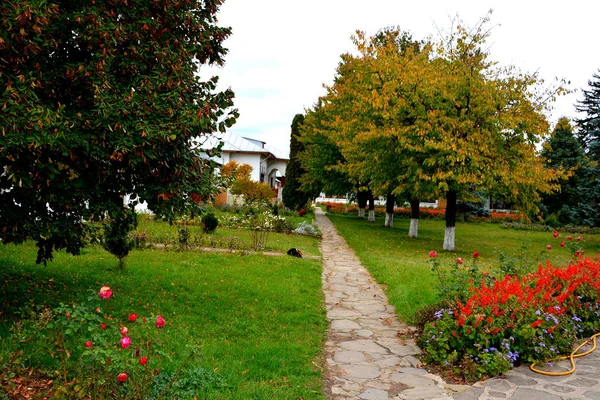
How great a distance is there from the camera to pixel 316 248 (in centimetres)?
1521

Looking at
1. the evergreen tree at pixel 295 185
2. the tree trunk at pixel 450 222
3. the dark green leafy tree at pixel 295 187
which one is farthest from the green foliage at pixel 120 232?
the dark green leafy tree at pixel 295 187

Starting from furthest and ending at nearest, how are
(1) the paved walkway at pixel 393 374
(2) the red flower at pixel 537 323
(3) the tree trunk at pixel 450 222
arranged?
(3) the tree trunk at pixel 450 222, (2) the red flower at pixel 537 323, (1) the paved walkway at pixel 393 374

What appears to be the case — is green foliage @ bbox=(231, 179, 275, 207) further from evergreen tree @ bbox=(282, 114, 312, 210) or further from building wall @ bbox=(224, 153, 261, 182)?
building wall @ bbox=(224, 153, 261, 182)

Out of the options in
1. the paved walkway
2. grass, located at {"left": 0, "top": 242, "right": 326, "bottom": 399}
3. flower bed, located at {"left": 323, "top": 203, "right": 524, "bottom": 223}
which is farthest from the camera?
flower bed, located at {"left": 323, "top": 203, "right": 524, "bottom": 223}

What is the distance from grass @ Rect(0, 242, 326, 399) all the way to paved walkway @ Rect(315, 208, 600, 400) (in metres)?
0.25

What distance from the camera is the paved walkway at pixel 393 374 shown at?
175 inches

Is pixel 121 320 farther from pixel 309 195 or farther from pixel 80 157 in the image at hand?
pixel 309 195

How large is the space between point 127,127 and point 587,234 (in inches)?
1236

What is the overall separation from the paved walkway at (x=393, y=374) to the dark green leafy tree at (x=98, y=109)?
106 inches

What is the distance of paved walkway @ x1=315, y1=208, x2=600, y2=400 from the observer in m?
4.44

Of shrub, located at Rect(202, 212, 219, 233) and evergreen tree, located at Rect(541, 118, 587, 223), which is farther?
evergreen tree, located at Rect(541, 118, 587, 223)

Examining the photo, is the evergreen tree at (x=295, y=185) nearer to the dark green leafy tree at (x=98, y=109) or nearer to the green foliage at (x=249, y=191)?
the green foliage at (x=249, y=191)

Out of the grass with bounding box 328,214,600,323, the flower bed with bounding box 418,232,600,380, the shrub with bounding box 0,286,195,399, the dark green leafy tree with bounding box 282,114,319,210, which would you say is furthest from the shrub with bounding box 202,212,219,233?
the dark green leafy tree with bounding box 282,114,319,210

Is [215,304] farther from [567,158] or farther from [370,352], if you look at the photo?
[567,158]
